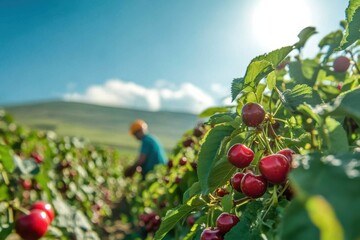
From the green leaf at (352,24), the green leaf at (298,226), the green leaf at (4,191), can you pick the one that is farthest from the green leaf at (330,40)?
the green leaf at (4,191)

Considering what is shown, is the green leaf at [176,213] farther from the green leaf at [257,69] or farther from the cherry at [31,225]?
the cherry at [31,225]

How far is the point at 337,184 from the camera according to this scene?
1.84 ft

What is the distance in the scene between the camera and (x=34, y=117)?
70.4 meters

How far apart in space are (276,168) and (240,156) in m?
0.18

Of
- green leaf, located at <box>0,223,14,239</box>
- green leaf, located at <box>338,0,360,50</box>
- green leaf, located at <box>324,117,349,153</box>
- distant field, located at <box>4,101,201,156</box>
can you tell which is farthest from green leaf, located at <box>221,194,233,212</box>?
distant field, located at <box>4,101,201,156</box>

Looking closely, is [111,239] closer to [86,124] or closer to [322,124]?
[322,124]

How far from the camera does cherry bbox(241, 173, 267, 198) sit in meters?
1.23

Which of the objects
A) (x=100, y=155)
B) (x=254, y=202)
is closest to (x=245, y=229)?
(x=254, y=202)

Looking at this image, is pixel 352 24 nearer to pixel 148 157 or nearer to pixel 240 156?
pixel 240 156

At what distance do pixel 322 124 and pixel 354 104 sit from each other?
0.08 metres

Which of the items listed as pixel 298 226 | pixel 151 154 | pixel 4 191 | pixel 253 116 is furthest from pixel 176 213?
pixel 151 154

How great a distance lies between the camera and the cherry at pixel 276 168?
45.0 inches

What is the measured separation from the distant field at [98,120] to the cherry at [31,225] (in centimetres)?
6200

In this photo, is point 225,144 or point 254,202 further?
→ point 225,144
